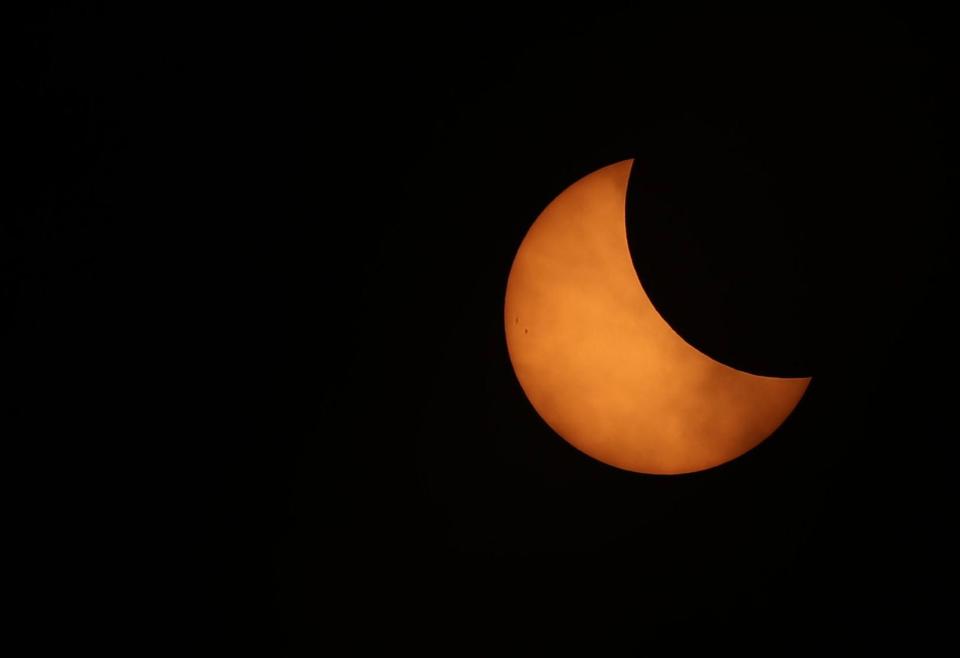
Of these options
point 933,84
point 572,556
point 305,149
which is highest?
point 933,84

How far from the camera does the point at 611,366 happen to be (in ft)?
5.58

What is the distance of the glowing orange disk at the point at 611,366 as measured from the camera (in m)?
1.67

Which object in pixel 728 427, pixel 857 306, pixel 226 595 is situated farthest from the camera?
pixel 226 595

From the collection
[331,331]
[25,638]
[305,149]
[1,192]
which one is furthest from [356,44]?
[25,638]

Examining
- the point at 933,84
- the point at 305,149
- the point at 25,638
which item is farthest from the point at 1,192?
the point at 933,84

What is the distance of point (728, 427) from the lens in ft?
5.49

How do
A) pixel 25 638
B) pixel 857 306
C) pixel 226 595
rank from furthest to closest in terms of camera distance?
pixel 226 595, pixel 25 638, pixel 857 306

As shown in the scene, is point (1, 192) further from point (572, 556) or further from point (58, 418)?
point (572, 556)

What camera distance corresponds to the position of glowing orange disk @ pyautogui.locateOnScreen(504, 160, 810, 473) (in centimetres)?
167

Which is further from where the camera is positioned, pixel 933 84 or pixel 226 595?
pixel 226 595

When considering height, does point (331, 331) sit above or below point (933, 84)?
below

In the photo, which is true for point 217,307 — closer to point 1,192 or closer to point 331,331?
point 331,331

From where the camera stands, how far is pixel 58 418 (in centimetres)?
186

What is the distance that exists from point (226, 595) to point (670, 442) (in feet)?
4.67
